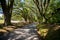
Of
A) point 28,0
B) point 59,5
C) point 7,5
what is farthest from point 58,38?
point 28,0

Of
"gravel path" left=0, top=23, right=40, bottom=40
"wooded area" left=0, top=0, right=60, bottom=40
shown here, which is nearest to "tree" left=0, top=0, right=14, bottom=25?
"wooded area" left=0, top=0, right=60, bottom=40

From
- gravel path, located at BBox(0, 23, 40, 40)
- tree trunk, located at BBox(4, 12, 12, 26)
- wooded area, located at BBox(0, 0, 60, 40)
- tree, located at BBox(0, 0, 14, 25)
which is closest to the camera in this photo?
gravel path, located at BBox(0, 23, 40, 40)

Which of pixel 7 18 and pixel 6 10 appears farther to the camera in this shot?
pixel 7 18

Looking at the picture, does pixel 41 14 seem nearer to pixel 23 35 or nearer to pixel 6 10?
pixel 6 10

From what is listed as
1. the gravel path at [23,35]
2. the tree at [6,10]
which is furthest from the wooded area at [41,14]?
the gravel path at [23,35]

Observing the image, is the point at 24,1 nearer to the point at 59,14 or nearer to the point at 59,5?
the point at 59,5

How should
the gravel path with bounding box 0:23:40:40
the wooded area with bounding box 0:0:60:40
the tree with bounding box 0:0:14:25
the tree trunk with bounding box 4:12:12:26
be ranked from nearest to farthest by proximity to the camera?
the gravel path with bounding box 0:23:40:40 → the wooded area with bounding box 0:0:60:40 → the tree with bounding box 0:0:14:25 → the tree trunk with bounding box 4:12:12:26

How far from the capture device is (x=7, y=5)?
27375mm

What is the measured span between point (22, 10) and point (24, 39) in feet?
139

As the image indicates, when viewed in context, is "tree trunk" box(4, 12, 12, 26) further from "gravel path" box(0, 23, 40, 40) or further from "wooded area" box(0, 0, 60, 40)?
"gravel path" box(0, 23, 40, 40)

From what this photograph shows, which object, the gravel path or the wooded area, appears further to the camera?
the wooded area

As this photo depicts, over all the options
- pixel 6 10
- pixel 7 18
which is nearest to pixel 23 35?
pixel 6 10

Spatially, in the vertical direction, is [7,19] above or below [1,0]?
below

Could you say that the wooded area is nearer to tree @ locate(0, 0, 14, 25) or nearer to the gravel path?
tree @ locate(0, 0, 14, 25)
